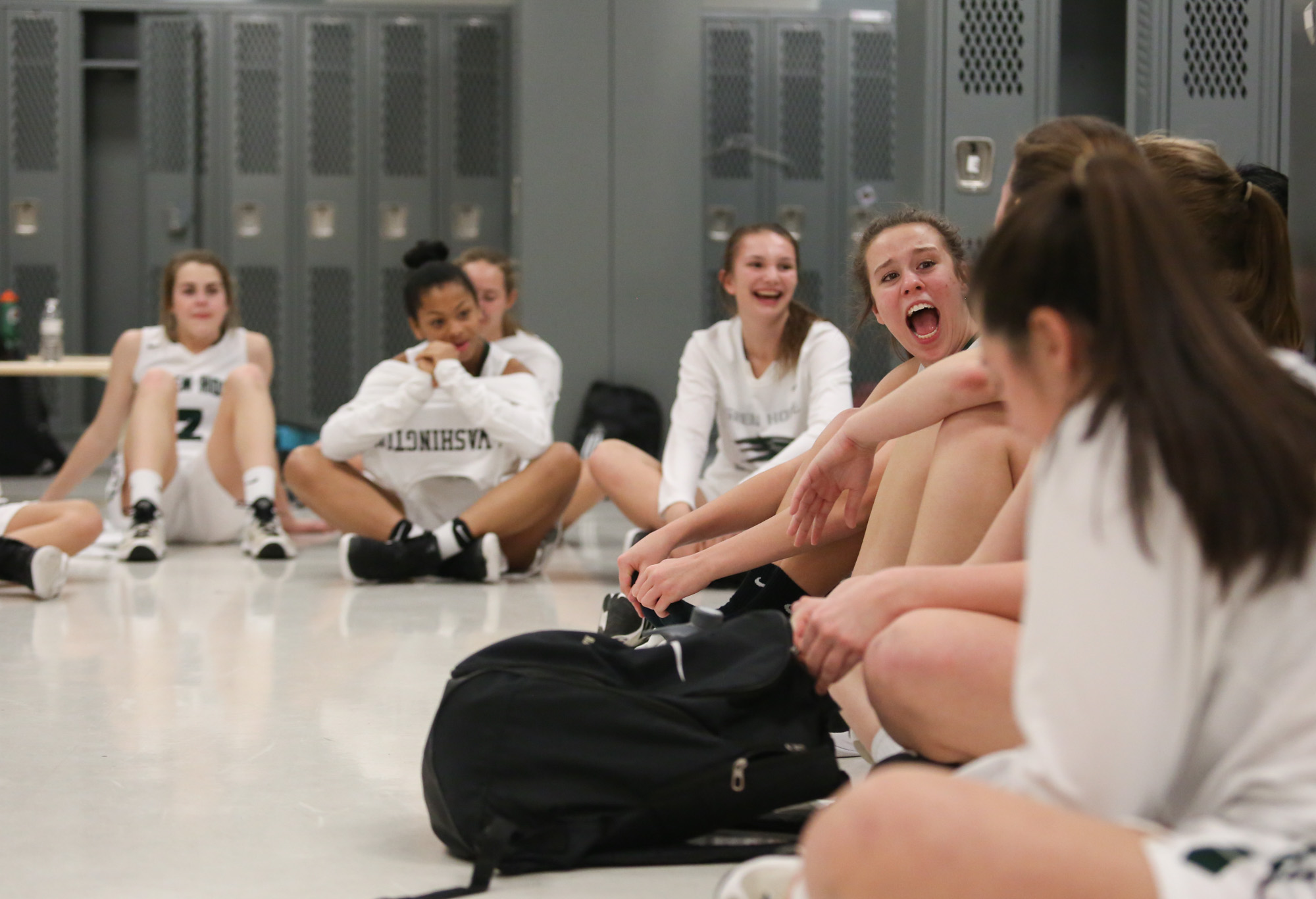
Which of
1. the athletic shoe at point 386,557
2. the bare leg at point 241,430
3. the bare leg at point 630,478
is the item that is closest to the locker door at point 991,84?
the bare leg at point 630,478

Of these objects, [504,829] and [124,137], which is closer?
[504,829]

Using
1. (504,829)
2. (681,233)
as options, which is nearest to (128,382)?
(681,233)

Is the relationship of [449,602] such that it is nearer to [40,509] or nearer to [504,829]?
[40,509]

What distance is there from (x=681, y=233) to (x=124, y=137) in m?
3.63

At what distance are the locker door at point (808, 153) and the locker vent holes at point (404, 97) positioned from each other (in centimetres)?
190

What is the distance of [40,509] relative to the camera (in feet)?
11.0

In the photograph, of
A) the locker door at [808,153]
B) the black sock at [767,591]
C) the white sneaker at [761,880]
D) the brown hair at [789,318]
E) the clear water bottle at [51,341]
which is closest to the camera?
the white sneaker at [761,880]

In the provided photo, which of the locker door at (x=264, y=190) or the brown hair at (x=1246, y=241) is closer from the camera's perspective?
the brown hair at (x=1246, y=241)

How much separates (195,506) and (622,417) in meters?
1.77

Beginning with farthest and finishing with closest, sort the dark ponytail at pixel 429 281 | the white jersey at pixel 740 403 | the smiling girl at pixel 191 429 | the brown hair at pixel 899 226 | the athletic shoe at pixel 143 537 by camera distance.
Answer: the smiling girl at pixel 191 429, the athletic shoe at pixel 143 537, the dark ponytail at pixel 429 281, the white jersey at pixel 740 403, the brown hair at pixel 899 226

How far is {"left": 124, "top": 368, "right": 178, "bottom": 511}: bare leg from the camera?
4.14 meters

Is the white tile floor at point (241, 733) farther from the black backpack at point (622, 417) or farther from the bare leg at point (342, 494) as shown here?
the black backpack at point (622, 417)

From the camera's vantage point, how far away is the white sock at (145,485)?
407 cm

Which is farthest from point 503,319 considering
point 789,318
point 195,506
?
point 789,318
